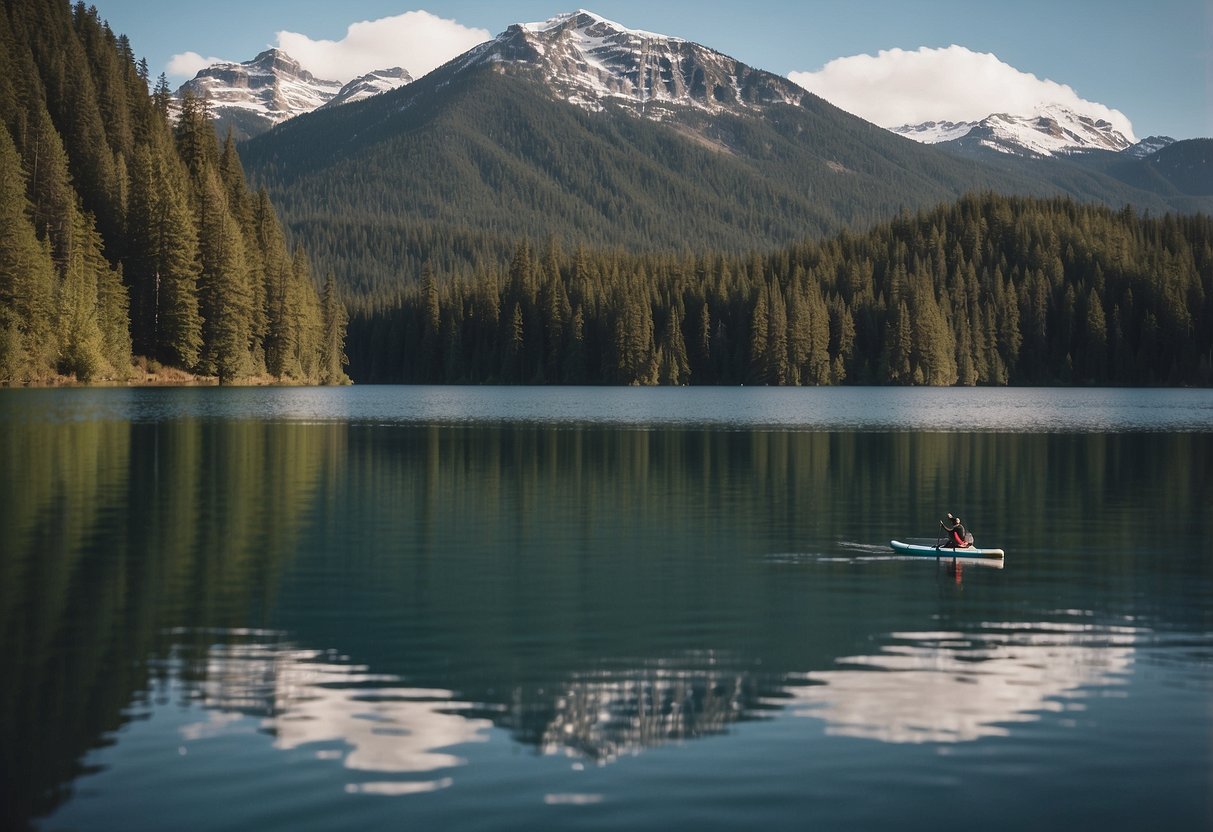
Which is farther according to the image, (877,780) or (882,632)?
(882,632)

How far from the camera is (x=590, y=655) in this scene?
17875 mm

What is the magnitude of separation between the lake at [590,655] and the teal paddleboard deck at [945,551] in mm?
288

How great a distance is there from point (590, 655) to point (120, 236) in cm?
12514

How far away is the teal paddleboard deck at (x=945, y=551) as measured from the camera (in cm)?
2756

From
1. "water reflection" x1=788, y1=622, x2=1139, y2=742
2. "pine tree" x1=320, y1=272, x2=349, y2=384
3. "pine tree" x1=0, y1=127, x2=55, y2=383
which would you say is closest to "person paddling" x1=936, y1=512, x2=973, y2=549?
"water reflection" x1=788, y1=622, x2=1139, y2=742

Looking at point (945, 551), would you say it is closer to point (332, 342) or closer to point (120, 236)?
point (120, 236)

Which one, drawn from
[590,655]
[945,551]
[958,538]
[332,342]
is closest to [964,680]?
[590,655]

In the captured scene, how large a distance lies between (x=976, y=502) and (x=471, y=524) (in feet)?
55.2

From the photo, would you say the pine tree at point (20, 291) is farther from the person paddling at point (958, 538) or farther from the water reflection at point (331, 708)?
the water reflection at point (331, 708)

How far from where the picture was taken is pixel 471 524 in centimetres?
3189

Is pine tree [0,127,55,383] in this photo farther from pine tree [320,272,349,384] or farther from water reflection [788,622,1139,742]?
water reflection [788,622,1139,742]

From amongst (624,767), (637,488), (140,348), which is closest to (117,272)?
(140,348)

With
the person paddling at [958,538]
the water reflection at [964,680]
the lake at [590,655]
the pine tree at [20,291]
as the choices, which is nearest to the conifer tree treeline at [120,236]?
the pine tree at [20,291]

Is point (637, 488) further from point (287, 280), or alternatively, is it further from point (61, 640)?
point (287, 280)
